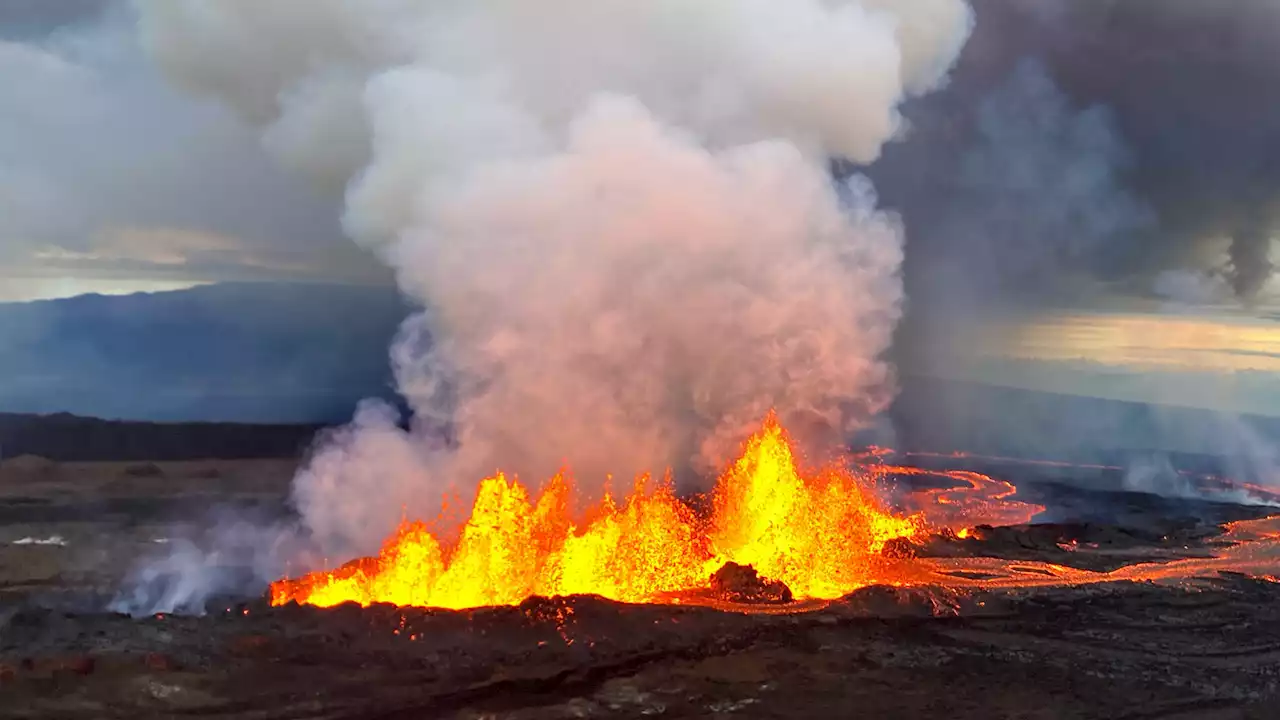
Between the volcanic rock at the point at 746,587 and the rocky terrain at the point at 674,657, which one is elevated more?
the volcanic rock at the point at 746,587

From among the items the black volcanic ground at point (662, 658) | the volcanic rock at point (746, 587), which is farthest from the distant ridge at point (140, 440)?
the volcanic rock at point (746, 587)

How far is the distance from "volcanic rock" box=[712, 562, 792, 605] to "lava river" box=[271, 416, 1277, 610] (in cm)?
75

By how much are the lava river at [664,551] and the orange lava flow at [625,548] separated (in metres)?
0.04

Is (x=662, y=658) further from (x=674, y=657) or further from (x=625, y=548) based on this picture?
(x=625, y=548)

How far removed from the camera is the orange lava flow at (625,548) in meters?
25.0

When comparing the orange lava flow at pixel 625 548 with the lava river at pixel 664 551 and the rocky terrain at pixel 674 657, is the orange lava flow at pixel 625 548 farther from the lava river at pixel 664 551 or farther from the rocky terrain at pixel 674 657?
the rocky terrain at pixel 674 657

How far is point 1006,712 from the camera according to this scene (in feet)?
60.9

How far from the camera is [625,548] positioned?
28062 millimetres

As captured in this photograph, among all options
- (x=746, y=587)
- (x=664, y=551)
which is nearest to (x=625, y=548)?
(x=664, y=551)

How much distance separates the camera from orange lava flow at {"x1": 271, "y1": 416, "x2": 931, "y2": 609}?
25.0 metres

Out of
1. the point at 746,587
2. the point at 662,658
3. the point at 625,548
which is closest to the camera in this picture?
the point at 662,658

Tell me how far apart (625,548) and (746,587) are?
3.99 metres

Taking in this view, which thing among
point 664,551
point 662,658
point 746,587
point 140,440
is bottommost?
point 662,658

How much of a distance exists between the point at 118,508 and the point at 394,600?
31558mm
